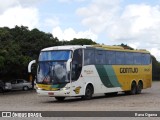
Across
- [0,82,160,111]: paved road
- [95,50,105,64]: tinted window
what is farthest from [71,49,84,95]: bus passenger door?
[95,50,105,64]: tinted window

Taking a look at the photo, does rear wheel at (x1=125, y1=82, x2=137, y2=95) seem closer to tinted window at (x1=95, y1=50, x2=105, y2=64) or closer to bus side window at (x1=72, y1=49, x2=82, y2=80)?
tinted window at (x1=95, y1=50, x2=105, y2=64)

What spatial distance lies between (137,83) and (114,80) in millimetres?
4393

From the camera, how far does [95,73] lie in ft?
97.0

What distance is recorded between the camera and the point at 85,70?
28.4m

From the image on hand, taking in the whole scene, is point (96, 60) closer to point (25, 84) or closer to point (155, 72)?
point (25, 84)

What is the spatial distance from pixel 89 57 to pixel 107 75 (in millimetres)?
2873

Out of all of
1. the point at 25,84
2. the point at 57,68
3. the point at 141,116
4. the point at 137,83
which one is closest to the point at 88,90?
the point at 57,68

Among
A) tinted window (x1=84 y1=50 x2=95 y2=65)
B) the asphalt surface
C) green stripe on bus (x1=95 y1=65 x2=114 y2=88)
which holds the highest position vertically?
tinted window (x1=84 y1=50 x2=95 y2=65)

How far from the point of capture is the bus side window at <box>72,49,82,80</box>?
27.3 m

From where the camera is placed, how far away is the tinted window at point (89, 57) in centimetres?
2848

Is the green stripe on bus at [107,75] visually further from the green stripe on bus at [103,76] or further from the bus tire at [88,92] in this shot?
the bus tire at [88,92]

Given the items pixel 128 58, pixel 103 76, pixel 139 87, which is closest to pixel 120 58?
pixel 128 58

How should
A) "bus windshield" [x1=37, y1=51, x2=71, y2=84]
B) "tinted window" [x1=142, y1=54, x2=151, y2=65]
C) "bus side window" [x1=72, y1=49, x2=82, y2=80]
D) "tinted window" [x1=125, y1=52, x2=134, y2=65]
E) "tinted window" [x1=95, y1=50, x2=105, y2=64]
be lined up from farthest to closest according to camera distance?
"tinted window" [x1=142, y1=54, x2=151, y2=65] < "tinted window" [x1=125, y1=52, x2=134, y2=65] < "tinted window" [x1=95, y1=50, x2=105, y2=64] < "bus side window" [x1=72, y1=49, x2=82, y2=80] < "bus windshield" [x1=37, y1=51, x2=71, y2=84]

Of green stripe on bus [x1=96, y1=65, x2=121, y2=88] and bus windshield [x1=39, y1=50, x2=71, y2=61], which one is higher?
bus windshield [x1=39, y1=50, x2=71, y2=61]
